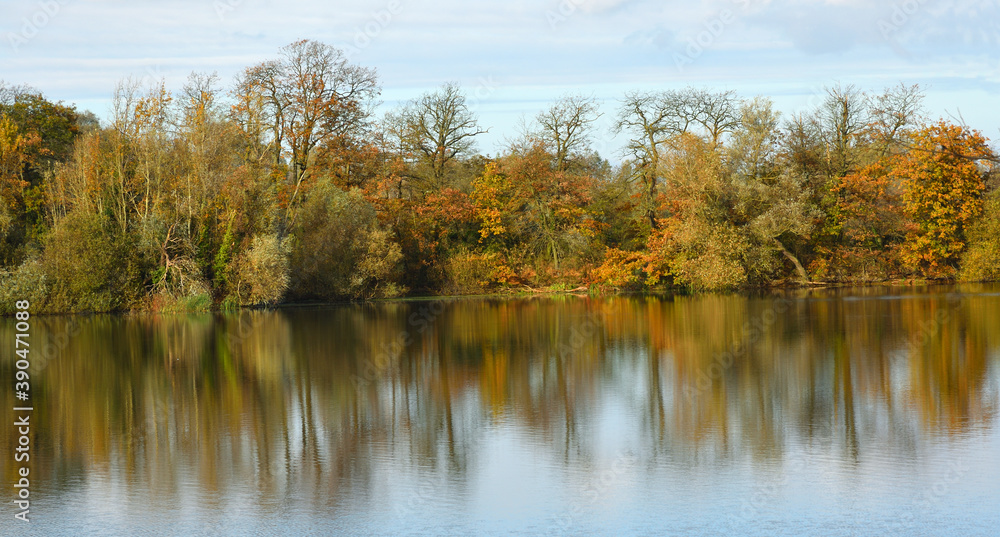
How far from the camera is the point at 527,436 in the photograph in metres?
9.70


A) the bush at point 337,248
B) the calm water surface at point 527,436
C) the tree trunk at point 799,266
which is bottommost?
the calm water surface at point 527,436

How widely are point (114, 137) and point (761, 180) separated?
29.3 metres

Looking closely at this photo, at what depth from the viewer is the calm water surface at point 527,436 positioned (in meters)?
6.94

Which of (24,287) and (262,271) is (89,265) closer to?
(24,287)

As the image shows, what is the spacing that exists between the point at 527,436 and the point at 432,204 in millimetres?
34146

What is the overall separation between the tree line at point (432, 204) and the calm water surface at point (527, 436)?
14423 millimetres

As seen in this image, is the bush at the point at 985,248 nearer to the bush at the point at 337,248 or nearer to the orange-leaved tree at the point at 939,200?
the orange-leaved tree at the point at 939,200

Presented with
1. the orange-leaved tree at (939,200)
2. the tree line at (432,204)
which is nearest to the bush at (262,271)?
the tree line at (432,204)

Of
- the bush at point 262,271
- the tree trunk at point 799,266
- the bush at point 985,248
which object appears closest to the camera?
the bush at point 262,271

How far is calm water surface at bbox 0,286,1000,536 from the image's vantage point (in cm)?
694

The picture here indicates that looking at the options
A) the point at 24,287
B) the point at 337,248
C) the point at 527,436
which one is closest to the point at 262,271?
the point at 337,248

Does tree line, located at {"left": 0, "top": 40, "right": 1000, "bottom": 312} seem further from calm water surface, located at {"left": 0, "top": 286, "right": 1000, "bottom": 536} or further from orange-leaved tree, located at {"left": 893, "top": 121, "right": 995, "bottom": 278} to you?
calm water surface, located at {"left": 0, "top": 286, "right": 1000, "bottom": 536}

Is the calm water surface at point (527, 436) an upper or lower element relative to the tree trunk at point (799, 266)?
lower

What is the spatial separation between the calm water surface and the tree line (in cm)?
1442
